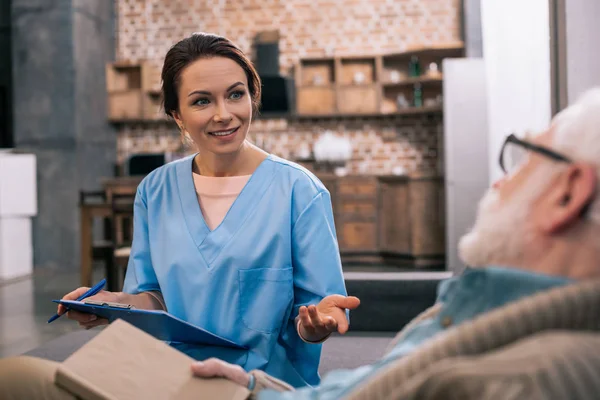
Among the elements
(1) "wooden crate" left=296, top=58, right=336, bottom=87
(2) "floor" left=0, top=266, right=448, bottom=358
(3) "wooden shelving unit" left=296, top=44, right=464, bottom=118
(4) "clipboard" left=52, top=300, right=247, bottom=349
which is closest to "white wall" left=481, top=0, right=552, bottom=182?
(2) "floor" left=0, top=266, right=448, bottom=358

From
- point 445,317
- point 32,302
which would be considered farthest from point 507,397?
point 32,302

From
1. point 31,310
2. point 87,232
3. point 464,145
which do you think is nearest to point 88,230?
point 87,232

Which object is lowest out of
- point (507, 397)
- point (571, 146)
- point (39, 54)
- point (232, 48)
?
point (507, 397)

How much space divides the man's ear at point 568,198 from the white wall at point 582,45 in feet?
4.41

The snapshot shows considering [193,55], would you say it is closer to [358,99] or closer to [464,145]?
[464,145]

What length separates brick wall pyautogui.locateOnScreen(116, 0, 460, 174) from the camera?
812 centimetres

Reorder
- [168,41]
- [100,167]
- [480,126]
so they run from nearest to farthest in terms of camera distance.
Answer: [480,126] → [100,167] → [168,41]

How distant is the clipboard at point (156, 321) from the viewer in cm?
125

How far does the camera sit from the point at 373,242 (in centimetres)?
750

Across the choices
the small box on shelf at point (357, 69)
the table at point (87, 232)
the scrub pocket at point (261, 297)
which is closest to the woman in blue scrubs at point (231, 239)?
the scrub pocket at point (261, 297)

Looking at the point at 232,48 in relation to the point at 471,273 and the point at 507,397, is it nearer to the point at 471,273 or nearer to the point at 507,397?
the point at 471,273

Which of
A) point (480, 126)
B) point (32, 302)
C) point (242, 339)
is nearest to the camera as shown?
point (242, 339)

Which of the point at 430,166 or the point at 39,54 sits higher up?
Answer: the point at 39,54

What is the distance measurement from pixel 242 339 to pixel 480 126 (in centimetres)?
481
